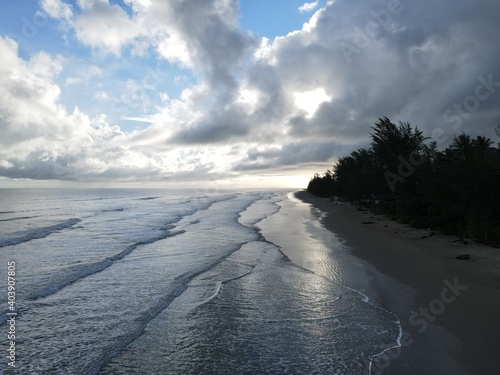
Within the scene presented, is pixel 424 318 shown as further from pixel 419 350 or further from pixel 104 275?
pixel 104 275

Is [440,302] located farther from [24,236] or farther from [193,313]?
[24,236]

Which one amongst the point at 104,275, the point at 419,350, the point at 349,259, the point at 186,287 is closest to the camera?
the point at 419,350

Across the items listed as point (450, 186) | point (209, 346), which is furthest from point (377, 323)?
point (450, 186)

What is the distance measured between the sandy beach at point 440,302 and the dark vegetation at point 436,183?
4.19ft

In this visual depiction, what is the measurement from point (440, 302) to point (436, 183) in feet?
29.7

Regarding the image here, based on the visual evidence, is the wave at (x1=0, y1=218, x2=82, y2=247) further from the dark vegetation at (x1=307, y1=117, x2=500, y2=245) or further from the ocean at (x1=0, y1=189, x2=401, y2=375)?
the dark vegetation at (x1=307, y1=117, x2=500, y2=245)

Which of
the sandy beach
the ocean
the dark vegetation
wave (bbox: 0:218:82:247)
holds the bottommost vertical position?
wave (bbox: 0:218:82:247)

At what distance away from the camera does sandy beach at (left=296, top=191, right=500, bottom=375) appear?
5.46 m

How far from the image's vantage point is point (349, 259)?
1377cm

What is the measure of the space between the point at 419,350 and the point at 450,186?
1098 centimetres

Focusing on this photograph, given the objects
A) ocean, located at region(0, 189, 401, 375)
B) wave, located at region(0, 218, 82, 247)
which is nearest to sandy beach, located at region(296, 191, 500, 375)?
ocean, located at region(0, 189, 401, 375)

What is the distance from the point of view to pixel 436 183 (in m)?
15.9

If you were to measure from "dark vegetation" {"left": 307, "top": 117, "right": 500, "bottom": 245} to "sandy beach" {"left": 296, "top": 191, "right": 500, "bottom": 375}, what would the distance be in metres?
1.28

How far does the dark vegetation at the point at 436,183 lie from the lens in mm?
14266
